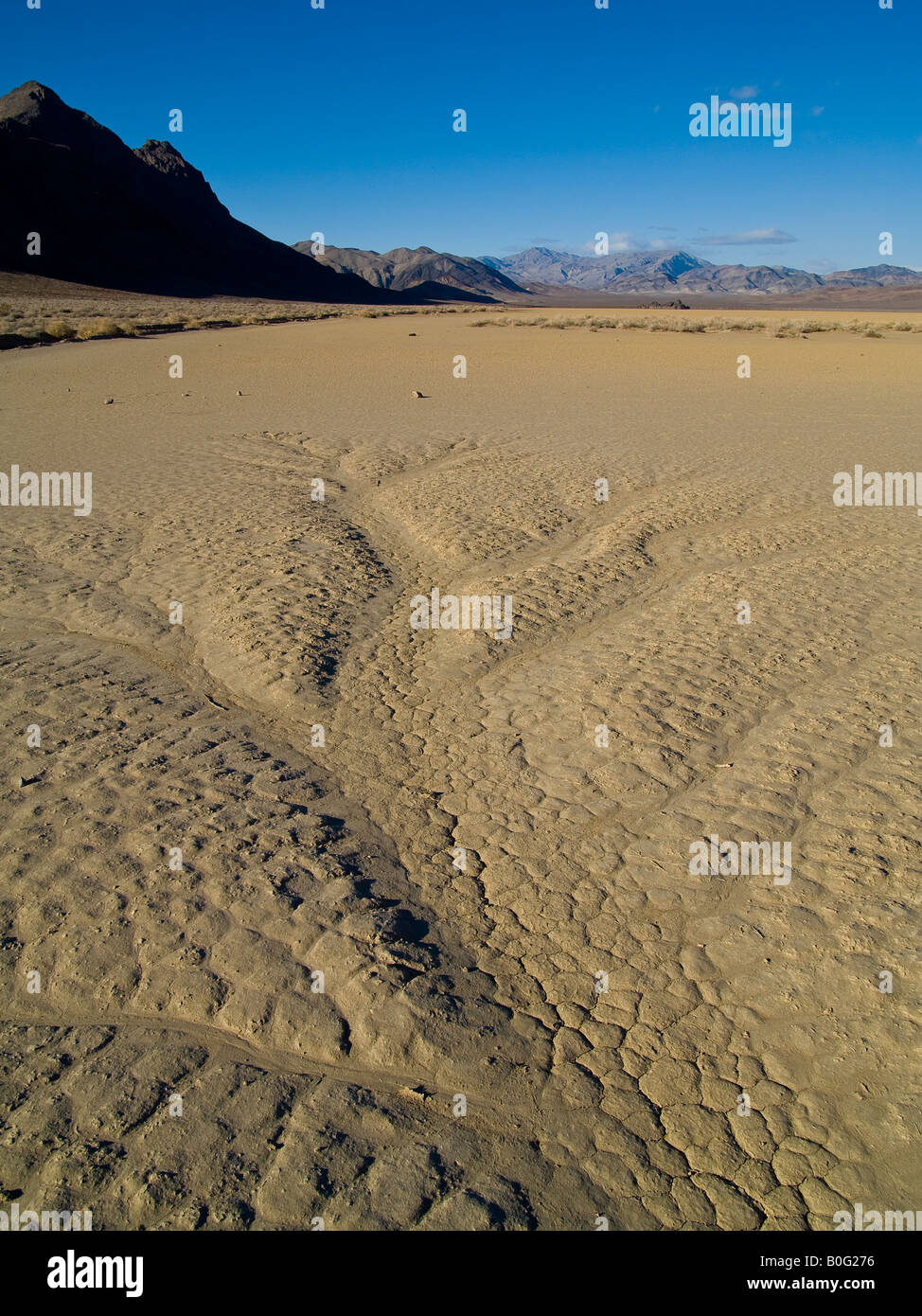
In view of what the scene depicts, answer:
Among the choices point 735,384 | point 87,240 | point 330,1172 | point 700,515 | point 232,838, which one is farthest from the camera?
point 87,240

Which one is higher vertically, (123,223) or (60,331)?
(123,223)

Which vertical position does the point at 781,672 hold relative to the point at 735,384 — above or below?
below

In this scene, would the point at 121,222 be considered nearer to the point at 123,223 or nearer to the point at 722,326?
the point at 123,223

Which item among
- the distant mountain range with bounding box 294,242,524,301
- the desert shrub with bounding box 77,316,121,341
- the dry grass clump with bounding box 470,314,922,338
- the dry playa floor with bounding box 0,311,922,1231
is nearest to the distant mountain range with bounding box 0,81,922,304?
the desert shrub with bounding box 77,316,121,341

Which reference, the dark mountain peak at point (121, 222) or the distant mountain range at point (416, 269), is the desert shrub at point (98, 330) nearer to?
the dark mountain peak at point (121, 222)

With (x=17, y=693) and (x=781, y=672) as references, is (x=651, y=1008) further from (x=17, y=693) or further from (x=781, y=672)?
(x=17, y=693)

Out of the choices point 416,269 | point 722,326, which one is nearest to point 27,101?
point 722,326

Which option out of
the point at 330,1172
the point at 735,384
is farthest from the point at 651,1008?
the point at 735,384
